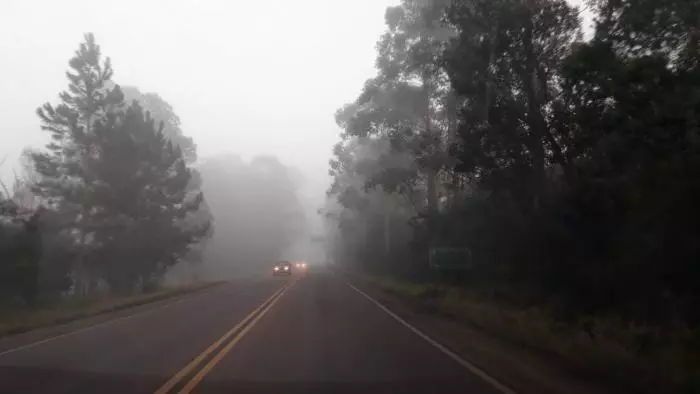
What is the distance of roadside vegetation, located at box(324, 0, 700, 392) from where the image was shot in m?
13.3

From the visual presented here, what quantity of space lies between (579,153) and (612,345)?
854cm

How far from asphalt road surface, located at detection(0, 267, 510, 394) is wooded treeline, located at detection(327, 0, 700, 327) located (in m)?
5.05

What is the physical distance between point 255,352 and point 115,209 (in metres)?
28.1

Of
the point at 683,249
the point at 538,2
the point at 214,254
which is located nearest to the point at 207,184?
the point at 214,254

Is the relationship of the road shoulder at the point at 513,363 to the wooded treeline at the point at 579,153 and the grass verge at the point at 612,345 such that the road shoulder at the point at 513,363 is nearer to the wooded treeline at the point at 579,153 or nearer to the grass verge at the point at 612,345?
the grass verge at the point at 612,345

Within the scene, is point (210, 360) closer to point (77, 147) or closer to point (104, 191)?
point (104, 191)

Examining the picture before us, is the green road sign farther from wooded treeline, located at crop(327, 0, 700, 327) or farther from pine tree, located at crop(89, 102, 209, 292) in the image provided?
pine tree, located at crop(89, 102, 209, 292)

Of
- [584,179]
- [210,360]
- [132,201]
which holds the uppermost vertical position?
[132,201]

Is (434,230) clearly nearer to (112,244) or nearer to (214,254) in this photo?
(112,244)

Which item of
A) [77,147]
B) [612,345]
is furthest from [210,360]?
[77,147]

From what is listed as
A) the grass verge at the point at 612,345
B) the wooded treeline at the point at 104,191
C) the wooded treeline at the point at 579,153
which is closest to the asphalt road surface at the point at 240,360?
the grass verge at the point at 612,345

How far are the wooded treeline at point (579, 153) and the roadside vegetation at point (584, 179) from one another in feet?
0.14

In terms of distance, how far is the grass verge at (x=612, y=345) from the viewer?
939cm

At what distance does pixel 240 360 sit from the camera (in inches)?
476
